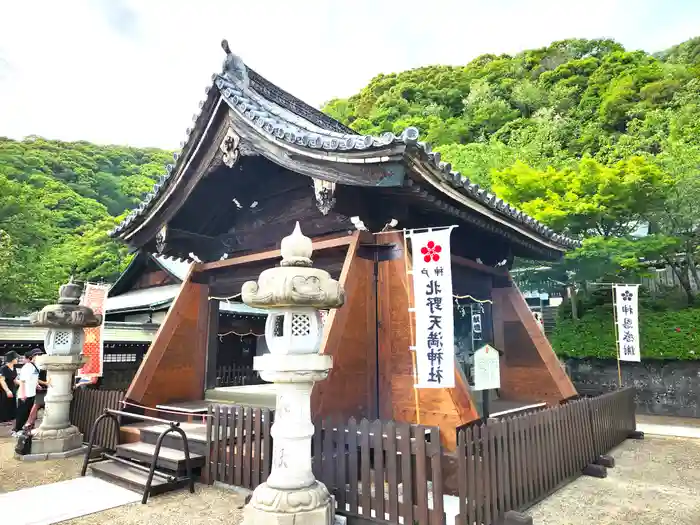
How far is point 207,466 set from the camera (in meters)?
6.71

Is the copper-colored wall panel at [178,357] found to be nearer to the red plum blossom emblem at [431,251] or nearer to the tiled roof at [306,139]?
the tiled roof at [306,139]

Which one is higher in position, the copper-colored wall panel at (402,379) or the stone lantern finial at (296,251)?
the stone lantern finial at (296,251)

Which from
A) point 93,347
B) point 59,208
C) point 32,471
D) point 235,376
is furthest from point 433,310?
point 59,208

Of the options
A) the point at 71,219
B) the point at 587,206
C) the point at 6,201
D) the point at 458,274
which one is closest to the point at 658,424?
the point at 587,206

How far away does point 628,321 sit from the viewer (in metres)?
13.9

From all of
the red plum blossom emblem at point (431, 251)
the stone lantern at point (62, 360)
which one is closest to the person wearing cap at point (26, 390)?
the stone lantern at point (62, 360)

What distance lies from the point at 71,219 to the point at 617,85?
145ft

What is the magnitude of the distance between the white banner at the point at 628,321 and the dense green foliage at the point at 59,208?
2725cm

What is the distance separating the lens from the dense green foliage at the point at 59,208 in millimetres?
25375

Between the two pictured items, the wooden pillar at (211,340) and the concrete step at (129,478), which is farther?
the wooden pillar at (211,340)

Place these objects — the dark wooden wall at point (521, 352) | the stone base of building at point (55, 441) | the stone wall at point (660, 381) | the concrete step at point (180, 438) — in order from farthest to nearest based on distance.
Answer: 1. the stone wall at point (660, 381)
2. the dark wooden wall at point (521, 352)
3. the stone base of building at point (55, 441)
4. the concrete step at point (180, 438)

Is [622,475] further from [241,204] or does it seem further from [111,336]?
[111,336]

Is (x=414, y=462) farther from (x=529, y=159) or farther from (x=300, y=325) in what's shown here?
(x=529, y=159)

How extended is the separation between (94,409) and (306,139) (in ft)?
23.9
